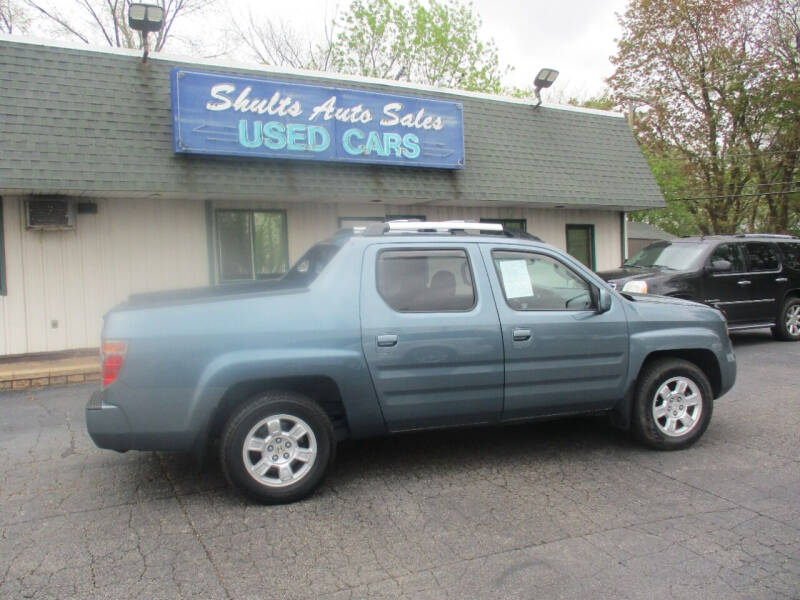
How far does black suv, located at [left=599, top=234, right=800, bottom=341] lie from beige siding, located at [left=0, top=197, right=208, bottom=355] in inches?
282

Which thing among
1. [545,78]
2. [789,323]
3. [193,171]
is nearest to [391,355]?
[193,171]

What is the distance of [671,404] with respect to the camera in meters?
5.12

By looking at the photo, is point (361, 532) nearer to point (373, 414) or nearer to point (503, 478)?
point (373, 414)

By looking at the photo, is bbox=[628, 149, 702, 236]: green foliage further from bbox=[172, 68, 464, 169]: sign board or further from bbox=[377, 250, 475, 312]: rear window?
bbox=[377, 250, 475, 312]: rear window

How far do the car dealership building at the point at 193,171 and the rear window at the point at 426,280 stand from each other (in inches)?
241

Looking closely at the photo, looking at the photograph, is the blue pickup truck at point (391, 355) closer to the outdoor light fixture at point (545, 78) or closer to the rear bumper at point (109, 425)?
the rear bumper at point (109, 425)

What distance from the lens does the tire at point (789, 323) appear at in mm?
11023

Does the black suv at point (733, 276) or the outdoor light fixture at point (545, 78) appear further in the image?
the outdoor light fixture at point (545, 78)

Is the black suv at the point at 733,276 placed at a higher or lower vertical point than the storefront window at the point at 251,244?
lower

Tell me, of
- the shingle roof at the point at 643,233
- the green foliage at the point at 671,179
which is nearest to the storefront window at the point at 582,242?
the green foliage at the point at 671,179

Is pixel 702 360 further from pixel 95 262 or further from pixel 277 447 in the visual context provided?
pixel 95 262

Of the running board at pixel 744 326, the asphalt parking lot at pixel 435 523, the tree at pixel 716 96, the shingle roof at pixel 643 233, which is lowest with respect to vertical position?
the asphalt parking lot at pixel 435 523

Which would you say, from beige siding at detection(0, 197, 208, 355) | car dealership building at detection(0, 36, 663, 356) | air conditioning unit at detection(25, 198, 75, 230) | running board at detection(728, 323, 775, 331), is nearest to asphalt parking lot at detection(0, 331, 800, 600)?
beige siding at detection(0, 197, 208, 355)

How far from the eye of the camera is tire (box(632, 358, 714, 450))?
199 inches
